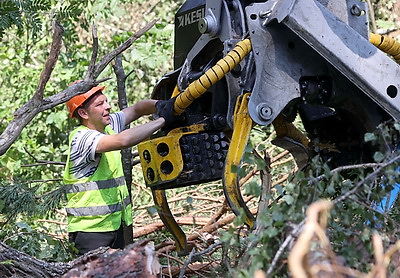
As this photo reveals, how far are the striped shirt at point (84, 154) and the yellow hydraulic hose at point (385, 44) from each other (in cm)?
183

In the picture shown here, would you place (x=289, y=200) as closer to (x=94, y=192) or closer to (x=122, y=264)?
(x=122, y=264)

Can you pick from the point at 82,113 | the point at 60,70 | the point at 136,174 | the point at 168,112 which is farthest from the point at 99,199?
the point at 60,70

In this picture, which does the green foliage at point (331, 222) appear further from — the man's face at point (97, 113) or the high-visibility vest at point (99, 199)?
the man's face at point (97, 113)

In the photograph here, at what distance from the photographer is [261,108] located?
4031mm

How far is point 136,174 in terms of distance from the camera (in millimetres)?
7809

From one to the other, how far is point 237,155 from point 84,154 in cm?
130

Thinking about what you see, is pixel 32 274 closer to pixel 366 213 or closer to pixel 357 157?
pixel 366 213

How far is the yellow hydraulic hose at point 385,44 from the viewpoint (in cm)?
445

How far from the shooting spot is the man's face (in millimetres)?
5090

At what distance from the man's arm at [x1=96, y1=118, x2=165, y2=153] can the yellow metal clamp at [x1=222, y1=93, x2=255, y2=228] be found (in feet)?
1.91

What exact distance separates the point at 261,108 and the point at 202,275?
108 centimetres

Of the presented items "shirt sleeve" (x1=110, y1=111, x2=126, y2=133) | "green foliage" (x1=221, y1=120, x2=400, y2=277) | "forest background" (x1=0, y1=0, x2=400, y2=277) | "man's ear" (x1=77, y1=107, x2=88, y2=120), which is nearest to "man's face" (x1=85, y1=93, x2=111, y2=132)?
"man's ear" (x1=77, y1=107, x2=88, y2=120)

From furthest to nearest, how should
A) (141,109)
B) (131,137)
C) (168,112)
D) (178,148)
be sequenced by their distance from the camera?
1. (141,109)
2. (131,137)
3. (168,112)
4. (178,148)

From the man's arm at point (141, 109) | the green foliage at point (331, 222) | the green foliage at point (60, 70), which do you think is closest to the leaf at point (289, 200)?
the green foliage at point (331, 222)
